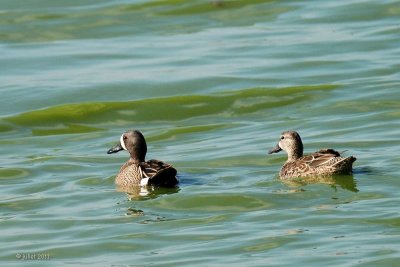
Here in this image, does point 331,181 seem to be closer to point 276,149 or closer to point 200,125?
point 276,149

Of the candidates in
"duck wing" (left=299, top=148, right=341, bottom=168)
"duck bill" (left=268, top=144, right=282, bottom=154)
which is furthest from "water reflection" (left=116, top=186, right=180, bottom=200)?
"duck bill" (left=268, top=144, right=282, bottom=154)

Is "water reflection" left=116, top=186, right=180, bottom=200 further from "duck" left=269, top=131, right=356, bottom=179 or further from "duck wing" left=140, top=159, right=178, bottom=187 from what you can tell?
"duck" left=269, top=131, right=356, bottom=179

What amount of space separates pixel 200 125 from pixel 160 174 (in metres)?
4.13

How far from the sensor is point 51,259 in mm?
12391

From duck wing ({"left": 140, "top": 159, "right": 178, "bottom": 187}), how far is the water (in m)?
0.26

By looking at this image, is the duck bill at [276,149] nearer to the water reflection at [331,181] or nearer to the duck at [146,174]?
the water reflection at [331,181]

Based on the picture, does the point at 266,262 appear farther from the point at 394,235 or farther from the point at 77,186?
the point at 77,186

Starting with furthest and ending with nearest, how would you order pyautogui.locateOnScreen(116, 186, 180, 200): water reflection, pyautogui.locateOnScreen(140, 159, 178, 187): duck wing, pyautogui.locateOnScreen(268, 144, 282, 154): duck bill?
pyautogui.locateOnScreen(268, 144, 282, 154): duck bill, pyautogui.locateOnScreen(140, 159, 178, 187): duck wing, pyautogui.locateOnScreen(116, 186, 180, 200): water reflection

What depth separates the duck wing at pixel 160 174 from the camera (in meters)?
14.9

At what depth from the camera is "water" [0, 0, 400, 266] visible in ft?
41.4

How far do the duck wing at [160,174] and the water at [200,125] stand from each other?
0.84 feet

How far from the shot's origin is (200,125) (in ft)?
62.4

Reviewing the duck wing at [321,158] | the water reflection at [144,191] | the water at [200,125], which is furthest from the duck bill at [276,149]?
the water reflection at [144,191]

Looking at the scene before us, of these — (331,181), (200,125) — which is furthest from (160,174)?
(200,125)
